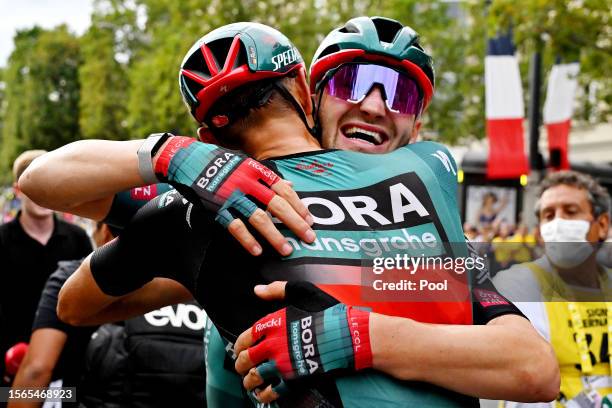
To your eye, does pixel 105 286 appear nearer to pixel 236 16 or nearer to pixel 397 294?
pixel 397 294

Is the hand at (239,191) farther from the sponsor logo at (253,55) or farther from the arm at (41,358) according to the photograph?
the arm at (41,358)

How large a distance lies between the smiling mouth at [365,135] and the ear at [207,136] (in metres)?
0.46

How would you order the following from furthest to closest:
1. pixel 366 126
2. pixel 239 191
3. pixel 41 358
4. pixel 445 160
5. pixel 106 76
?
pixel 106 76 → pixel 41 358 → pixel 366 126 → pixel 445 160 → pixel 239 191

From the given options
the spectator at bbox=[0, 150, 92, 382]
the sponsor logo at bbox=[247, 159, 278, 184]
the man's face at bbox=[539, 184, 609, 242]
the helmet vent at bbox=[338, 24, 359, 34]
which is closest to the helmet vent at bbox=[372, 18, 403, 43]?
the helmet vent at bbox=[338, 24, 359, 34]

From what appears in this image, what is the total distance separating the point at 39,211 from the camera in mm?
6379

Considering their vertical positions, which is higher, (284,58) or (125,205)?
(284,58)

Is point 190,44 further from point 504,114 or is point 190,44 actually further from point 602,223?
point 602,223

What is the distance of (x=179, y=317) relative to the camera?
405 centimetres

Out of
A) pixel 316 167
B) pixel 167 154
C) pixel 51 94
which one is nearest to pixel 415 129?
pixel 316 167

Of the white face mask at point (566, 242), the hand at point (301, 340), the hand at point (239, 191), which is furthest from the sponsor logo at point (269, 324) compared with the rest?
the white face mask at point (566, 242)

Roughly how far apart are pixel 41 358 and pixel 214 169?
8.03 ft

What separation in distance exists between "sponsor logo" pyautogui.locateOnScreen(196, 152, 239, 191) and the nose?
650 millimetres

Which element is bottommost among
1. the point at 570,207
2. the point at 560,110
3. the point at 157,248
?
the point at 560,110

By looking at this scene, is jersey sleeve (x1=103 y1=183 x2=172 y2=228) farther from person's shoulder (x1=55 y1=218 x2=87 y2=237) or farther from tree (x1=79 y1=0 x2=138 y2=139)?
tree (x1=79 y1=0 x2=138 y2=139)
